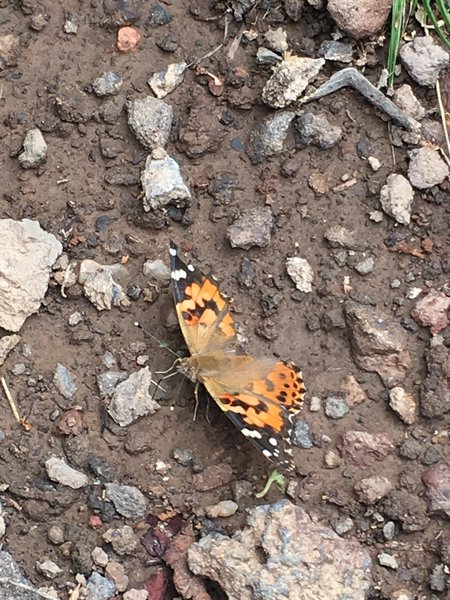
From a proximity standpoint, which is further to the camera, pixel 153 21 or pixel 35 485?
pixel 153 21

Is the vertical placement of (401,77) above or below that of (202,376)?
above

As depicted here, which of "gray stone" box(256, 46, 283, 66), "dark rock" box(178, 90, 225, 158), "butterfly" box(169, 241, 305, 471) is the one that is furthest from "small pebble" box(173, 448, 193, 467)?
"gray stone" box(256, 46, 283, 66)

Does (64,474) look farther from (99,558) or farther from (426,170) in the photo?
(426,170)

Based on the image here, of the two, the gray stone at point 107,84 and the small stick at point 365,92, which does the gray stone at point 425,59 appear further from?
the gray stone at point 107,84

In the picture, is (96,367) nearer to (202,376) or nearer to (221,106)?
(202,376)

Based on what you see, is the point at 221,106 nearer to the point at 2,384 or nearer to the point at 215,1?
the point at 215,1

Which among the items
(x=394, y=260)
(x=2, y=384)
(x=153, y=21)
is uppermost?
(x=153, y=21)

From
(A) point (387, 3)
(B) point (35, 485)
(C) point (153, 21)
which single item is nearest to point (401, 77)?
(A) point (387, 3)
